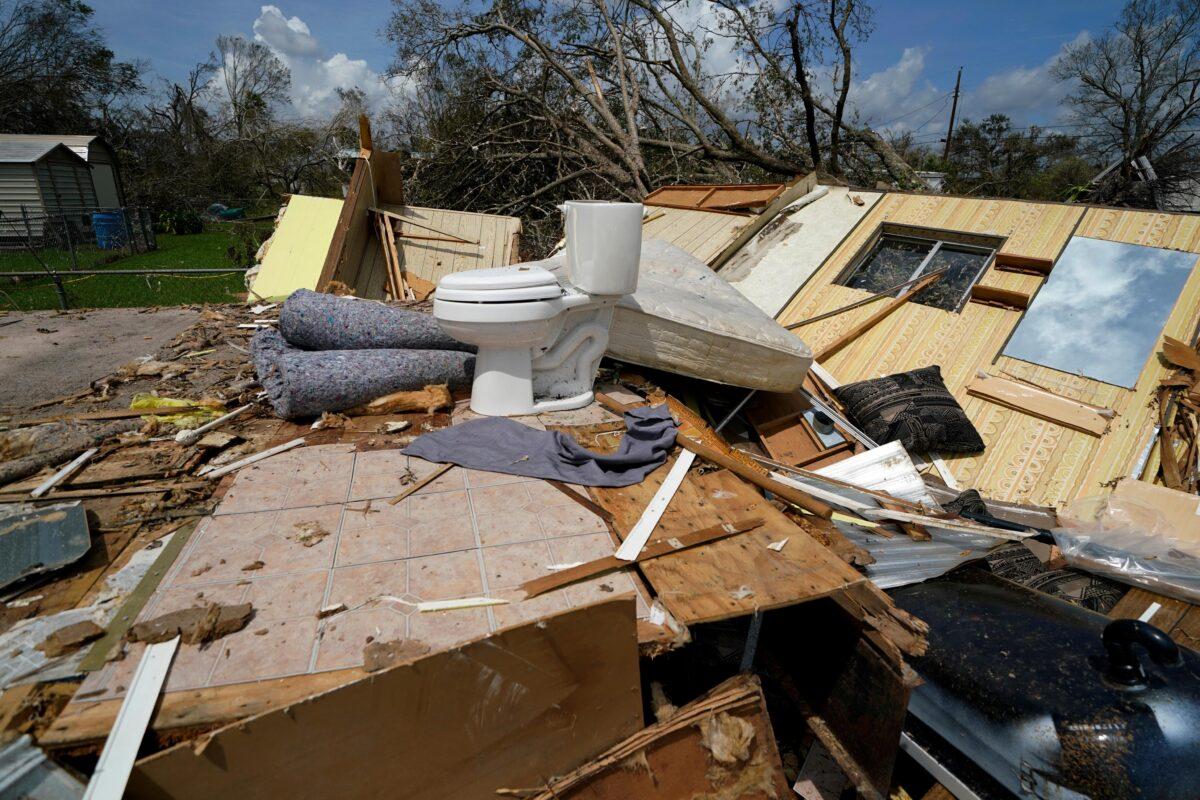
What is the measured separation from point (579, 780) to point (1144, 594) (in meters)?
2.66

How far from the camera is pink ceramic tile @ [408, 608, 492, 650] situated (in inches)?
57.9

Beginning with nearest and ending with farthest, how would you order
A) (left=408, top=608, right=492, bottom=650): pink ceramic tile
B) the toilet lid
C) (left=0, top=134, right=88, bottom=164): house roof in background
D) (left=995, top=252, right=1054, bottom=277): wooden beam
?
(left=408, top=608, right=492, bottom=650): pink ceramic tile → the toilet lid → (left=995, top=252, right=1054, bottom=277): wooden beam → (left=0, top=134, right=88, bottom=164): house roof in background

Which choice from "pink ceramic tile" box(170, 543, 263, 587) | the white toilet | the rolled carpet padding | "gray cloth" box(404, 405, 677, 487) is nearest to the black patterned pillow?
"gray cloth" box(404, 405, 677, 487)

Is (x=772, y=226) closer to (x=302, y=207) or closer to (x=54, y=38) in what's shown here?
(x=302, y=207)

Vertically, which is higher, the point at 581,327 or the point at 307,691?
the point at 581,327

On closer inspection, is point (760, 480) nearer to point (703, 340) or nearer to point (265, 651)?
point (703, 340)

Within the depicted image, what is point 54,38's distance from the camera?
20969 millimetres

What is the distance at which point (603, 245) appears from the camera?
9.15 feet

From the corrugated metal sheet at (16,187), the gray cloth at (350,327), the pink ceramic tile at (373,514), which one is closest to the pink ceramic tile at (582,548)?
the pink ceramic tile at (373,514)

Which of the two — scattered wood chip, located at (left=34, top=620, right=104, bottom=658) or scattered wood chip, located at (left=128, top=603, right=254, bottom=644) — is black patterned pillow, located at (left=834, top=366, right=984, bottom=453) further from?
scattered wood chip, located at (left=34, top=620, right=104, bottom=658)

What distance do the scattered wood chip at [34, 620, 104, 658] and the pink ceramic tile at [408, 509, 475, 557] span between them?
2.51ft

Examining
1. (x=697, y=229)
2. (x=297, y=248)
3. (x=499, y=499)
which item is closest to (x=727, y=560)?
(x=499, y=499)

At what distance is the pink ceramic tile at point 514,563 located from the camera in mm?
1724

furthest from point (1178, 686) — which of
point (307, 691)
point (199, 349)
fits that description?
point (199, 349)
